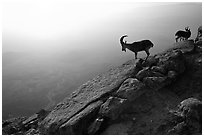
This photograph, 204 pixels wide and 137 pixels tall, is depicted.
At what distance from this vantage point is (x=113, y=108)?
1160cm

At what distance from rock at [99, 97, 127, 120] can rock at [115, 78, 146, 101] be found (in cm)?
34

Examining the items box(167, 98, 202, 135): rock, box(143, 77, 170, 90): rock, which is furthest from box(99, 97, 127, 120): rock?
box(167, 98, 202, 135): rock

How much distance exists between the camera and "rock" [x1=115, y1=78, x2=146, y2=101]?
1205cm

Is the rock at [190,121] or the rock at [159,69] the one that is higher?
the rock at [159,69]

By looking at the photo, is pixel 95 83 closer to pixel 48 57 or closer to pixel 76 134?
pixel 76 134

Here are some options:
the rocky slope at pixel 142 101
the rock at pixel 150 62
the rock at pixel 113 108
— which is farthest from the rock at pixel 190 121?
the rock at pixel 150 62

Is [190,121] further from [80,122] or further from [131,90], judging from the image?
[80,122]

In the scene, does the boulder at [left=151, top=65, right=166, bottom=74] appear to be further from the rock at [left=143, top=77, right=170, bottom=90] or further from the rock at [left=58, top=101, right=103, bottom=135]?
the rock at [left=58, top=101, right=103, bottom=135]

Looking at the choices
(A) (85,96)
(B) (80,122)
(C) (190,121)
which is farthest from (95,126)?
(C) (190,121)

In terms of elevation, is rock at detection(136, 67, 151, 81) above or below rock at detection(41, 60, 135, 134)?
above

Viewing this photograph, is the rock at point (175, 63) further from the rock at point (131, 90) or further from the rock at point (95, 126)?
the rock at point (95, 126)

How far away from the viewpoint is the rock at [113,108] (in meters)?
11.6

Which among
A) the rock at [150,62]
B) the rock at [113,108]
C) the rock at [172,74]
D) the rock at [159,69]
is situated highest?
the rock at [150,62]

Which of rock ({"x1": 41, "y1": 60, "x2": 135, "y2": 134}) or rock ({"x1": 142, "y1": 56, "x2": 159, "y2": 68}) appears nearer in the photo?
rock ({"x1": 41, "y1": 60, "x2": 135, "y2": 134})
